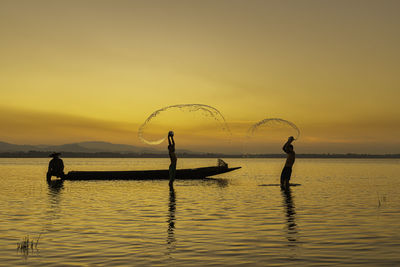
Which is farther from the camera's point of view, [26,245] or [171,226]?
[171,226]

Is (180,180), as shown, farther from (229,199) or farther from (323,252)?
(323,252)

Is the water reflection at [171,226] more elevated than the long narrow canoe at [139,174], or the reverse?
the long narrow canoe at [139,174]

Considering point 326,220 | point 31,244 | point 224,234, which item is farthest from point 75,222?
point 326,220

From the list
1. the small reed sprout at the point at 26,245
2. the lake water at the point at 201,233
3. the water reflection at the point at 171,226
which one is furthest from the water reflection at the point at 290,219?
the small reed sprout at the point at 26,245

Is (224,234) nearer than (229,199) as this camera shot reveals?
Yes

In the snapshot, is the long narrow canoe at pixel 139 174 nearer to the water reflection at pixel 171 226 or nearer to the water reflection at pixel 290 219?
the water reflection at pixel 290 219

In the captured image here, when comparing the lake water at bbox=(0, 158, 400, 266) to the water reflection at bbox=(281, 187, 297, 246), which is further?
the water reflection at bbox=(281, 187, 297, 246)

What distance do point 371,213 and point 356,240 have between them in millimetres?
7127

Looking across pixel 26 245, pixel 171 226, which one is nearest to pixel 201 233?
pixel 171 226

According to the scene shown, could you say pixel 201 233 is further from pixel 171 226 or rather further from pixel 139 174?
pixel 139 174

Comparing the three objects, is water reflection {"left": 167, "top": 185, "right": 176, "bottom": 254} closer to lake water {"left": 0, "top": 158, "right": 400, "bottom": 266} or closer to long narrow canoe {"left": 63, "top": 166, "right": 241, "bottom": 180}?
lake water {"left": 0, "top": 158, "right": 400, "bottom": 266}

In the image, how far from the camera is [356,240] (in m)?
13.3

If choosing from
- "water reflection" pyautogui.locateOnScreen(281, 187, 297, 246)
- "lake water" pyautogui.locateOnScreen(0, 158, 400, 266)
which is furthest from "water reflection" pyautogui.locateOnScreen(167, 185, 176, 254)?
"water reflection" pyautogui.locateOnScreen(281, 187, 297, 246)

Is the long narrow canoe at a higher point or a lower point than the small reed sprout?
higher
